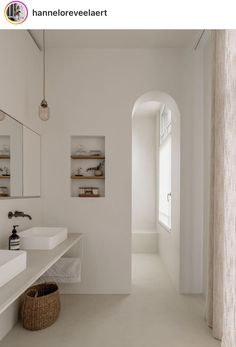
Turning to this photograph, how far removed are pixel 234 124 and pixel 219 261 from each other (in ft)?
3.53

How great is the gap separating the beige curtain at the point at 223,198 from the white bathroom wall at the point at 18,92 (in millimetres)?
1653

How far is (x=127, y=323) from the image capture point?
227cm

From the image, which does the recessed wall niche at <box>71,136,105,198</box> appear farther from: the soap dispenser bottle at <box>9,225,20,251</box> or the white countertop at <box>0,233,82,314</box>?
the soap dispenser bottle at <box>9,225,20,251</box>

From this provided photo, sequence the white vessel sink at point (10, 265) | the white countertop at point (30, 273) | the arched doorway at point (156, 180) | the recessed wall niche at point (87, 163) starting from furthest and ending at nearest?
the arched doorway at point (156, 180) → the recessed wall niche at point (87, 163) → the white vessel sink at point (10, 265) → the white countertop at point (30, 273)

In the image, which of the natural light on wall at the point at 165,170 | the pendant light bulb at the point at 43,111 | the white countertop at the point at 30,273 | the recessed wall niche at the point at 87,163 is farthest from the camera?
the natural light on wall at the point at 165,170

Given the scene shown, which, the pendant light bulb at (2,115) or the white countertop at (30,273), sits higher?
the pendant light bulb at (2,115)

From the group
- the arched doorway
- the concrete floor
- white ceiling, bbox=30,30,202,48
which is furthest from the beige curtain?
the arched doorway

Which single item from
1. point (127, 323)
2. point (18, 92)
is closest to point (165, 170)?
point (127, 323)
